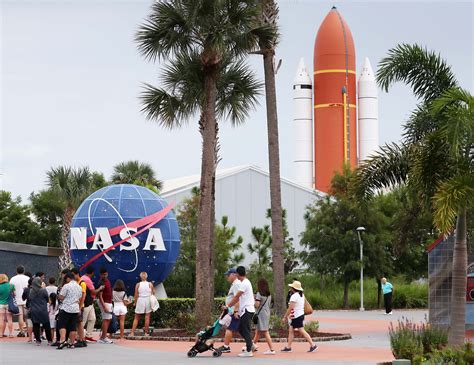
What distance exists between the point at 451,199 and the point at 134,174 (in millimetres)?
40258

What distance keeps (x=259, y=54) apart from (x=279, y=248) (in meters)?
5.58

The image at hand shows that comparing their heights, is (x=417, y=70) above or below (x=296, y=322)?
above

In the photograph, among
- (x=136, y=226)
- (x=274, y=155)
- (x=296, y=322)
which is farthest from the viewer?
(x=136, y=226)

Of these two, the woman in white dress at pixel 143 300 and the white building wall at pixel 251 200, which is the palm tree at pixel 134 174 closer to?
the white building wall at pixel 251 200

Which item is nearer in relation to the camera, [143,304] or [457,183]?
[457,183]

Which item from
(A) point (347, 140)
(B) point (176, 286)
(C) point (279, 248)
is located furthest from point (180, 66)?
(A) point (347, 140)

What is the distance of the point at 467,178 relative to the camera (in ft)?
63.8

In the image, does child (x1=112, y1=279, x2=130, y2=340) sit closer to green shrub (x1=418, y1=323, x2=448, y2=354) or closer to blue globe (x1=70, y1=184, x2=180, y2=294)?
blue globe (x1=70, y1=184, x2=180, y2=294)

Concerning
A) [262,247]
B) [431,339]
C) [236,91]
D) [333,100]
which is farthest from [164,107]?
[333,100]

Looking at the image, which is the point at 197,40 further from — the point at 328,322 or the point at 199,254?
the point at 328,322

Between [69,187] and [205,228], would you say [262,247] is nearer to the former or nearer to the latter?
[69,187]

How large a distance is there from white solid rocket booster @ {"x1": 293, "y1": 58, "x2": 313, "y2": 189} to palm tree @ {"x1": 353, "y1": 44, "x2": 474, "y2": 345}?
61580 millimetres

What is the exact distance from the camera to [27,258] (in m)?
33.6

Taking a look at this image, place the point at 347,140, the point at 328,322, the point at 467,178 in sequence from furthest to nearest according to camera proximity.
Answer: the point at 347,140
the point at 328,322
the point at 467,178
